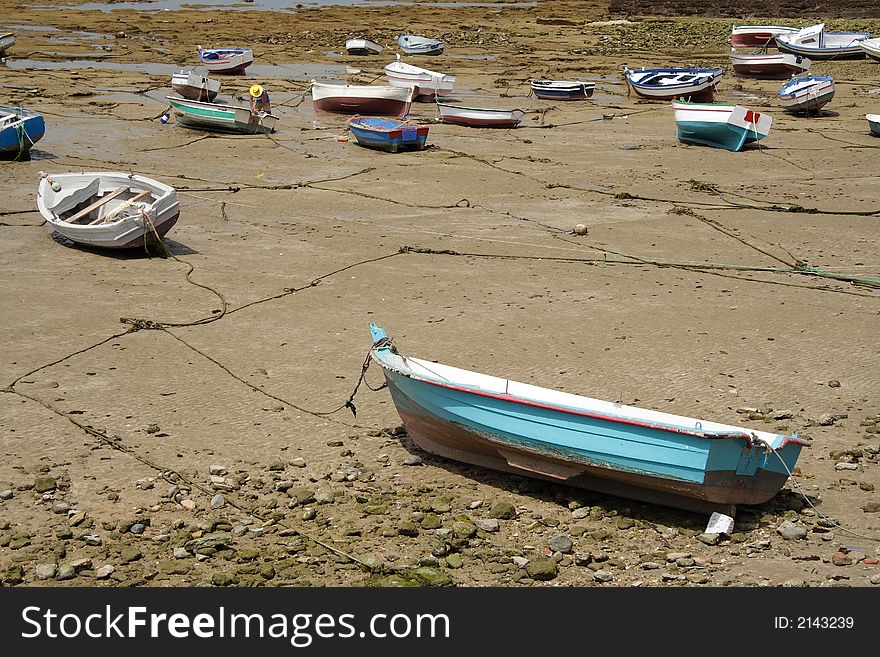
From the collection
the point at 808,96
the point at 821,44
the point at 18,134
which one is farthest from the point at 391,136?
the point at 821,44

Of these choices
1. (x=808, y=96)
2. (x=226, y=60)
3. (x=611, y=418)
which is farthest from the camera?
(x=226, y=60)

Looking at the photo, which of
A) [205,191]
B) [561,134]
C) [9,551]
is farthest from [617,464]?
[561,134]

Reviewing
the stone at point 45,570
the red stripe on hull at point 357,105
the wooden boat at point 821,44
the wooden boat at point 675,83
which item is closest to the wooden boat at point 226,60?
the red stripe on hull at point 357,105

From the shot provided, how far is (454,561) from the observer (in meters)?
6.55

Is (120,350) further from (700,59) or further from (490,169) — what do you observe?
(700,59)

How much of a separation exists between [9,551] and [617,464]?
386 centimetres

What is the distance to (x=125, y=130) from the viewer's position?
2152 cm

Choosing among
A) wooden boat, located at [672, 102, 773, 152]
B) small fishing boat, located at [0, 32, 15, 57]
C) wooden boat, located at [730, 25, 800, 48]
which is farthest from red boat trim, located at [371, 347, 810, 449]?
wooden boat, located at [730, 25, 800, 48]

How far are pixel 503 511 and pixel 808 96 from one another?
1940cm

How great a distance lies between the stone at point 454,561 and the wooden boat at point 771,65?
28.0 metres

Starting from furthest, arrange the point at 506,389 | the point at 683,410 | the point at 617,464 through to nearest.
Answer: the point at 683,410 < the point at 506,389 < the point at 617,464

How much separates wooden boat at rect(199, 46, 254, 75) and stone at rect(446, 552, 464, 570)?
26.8 metres

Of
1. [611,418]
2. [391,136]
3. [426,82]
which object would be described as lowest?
[426,82]

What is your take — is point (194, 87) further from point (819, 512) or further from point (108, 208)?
point (819, 512)
